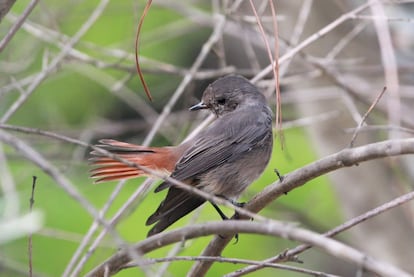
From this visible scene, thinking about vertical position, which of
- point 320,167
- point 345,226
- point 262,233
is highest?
point 320,167

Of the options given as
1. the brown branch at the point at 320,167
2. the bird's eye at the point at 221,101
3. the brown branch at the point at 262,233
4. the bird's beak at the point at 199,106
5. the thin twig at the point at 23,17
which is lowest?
the brown branch at the point at 262,233

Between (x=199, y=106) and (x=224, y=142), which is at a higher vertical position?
(x=199, y=106)

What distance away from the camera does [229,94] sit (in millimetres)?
4098

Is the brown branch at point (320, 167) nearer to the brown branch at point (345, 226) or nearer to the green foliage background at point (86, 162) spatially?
the brown branch at point (345, 226)

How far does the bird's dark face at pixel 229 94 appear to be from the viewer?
4.05m

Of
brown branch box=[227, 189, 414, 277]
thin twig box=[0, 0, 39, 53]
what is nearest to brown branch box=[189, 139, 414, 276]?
brown branch box=[227, 189, 414, 277]

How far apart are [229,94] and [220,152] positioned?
0.40 m

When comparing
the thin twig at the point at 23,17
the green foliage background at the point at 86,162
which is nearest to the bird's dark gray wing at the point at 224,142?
the green foliage background at the point at 86,162

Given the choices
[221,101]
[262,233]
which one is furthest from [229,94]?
[262,233]

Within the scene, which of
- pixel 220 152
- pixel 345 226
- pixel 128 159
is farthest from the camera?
pixel 220 152

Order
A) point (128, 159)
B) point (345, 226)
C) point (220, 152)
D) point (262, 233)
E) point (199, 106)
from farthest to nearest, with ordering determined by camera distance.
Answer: point (199, 106), point (220, 152), point (128, 159), point (345, 226), point (262, 233)

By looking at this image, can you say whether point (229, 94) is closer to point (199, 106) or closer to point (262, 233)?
point (199, 106)

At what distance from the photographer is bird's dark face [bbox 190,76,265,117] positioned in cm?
405

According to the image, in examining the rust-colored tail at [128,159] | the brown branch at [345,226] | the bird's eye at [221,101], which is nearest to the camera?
the brown branch at [345,226]
